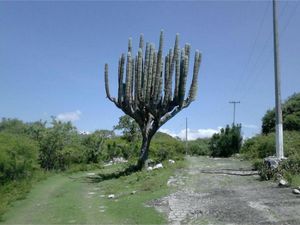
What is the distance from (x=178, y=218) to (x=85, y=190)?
25.3ft

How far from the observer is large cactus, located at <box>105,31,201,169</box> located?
20.3 m

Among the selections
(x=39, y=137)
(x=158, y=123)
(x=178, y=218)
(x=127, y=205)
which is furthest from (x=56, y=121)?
(x=178, y=218)

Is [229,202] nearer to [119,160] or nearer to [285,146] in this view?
[285,146]

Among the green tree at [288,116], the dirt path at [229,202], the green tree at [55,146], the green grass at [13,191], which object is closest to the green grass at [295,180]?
the dirt path at [229,202]

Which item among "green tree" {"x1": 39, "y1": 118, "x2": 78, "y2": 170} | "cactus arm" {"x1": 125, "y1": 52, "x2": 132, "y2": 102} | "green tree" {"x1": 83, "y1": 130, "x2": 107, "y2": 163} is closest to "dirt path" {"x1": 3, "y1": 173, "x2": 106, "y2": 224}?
"cactus arm" {"x1": 125, "y1": 52, "x2": 132, "y2": 102}

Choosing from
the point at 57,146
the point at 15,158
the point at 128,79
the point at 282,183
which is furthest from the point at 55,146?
the point at 282,183

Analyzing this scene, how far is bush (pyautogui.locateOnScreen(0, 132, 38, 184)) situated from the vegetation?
816 inches

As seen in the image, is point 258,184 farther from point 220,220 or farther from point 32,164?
point 32,164

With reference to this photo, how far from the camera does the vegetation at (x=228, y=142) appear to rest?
36.2 metres

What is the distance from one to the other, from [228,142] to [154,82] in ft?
59.3

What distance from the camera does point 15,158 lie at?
16984 mm

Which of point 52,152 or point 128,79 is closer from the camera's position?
point 128,79

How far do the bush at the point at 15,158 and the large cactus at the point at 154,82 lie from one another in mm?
5037

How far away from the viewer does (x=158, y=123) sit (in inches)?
830
